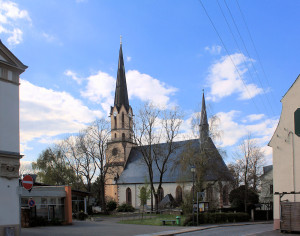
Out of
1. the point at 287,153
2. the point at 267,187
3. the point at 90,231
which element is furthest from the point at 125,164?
the point at 287,153

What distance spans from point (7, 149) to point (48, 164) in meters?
56.5

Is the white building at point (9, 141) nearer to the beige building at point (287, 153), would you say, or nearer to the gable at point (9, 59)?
the gable at point (9, 59)

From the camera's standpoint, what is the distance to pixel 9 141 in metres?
15.6

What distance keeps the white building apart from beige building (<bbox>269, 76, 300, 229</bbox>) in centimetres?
1400

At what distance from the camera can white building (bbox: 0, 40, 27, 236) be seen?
49.1ft

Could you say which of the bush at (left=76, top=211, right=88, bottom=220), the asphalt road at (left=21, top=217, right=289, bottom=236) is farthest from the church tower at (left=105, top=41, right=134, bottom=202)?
the asphalt road at (left=21, top=217, right=289, bottom=236)

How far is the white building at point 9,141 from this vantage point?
15.0m

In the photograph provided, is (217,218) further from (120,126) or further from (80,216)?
(120,126)

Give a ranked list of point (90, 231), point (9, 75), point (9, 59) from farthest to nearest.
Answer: point (90, 231), point (9, 75), point (9, 59)

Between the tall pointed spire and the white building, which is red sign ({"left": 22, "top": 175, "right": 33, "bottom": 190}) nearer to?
the white building

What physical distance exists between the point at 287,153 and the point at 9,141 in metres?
15.3

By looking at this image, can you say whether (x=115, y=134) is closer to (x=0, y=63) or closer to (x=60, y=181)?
(x=60, y=181)

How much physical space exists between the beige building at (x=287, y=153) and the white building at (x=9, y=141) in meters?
14.0

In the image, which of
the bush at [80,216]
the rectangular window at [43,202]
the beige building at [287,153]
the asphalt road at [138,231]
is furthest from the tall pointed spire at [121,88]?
the beige building at [287,153]
